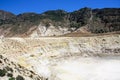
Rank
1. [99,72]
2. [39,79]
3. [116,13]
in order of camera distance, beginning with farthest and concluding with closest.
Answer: [116,13]
[99,72]
[39,79]

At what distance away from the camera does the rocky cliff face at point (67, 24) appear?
345ft

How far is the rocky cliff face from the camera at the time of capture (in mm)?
105188

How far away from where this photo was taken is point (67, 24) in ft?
394

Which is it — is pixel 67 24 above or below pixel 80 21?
below

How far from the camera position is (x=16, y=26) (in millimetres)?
118562

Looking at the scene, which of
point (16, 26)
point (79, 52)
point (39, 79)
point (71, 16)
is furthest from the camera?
point (71, 16)

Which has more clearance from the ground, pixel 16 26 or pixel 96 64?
pixel 16 26

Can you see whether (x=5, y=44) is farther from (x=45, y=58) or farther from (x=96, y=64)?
(x=96, y=64)

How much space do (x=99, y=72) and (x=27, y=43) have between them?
13.5 meters

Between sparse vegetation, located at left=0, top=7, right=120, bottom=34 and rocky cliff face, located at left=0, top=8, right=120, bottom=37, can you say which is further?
rocky cliff face, located at left=0, top=8, right=120, bottom=37

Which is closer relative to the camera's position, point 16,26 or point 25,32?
point 25,32

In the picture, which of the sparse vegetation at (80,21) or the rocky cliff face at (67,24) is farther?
the rocky cliff face at (67,24)

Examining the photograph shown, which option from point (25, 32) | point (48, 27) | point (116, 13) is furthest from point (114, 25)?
point (25, 32)

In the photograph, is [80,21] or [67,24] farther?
[67,24]
